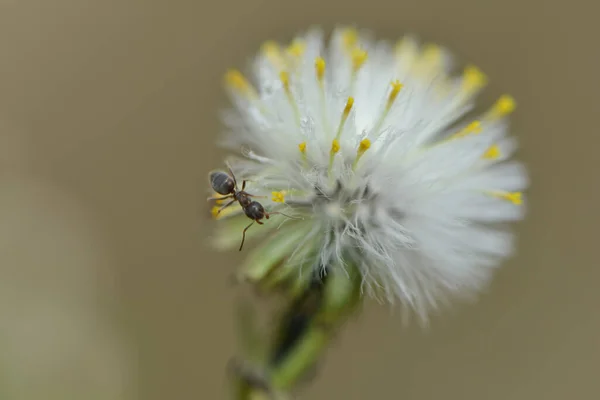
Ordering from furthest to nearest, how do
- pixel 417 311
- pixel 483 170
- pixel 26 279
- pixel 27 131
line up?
1. pixel 27 131
2. pixel 26 279
3. pixel 483 170
4. pixel 417 311

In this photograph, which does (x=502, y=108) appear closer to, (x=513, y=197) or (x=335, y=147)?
(x=513, y=197)

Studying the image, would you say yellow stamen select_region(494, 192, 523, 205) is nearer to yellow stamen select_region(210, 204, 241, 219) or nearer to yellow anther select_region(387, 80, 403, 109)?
yellow anther select_region(387, 80, 403, 109)

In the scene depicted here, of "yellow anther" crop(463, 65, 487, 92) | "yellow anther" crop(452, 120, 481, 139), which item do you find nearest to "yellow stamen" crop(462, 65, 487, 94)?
"yellow anther" crop(463, 65, 487, 92)

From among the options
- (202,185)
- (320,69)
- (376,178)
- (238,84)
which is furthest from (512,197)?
(202,185)

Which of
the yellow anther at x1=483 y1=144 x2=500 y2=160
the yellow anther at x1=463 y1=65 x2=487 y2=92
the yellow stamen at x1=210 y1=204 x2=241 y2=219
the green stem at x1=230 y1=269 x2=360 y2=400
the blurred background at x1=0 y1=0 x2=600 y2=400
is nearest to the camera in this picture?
the green stem at x1=230 y1=269 x2=360 y2=400

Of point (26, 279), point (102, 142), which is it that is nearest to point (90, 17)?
point (102, 142)

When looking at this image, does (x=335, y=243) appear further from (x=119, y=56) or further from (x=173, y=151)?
(x=119, y=56)

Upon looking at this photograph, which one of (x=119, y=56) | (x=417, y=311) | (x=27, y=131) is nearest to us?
(x=417, y=311)

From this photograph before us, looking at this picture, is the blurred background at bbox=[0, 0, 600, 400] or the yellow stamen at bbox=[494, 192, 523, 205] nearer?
the yellow stamen at bbox=[494, 192, 523, 205]
